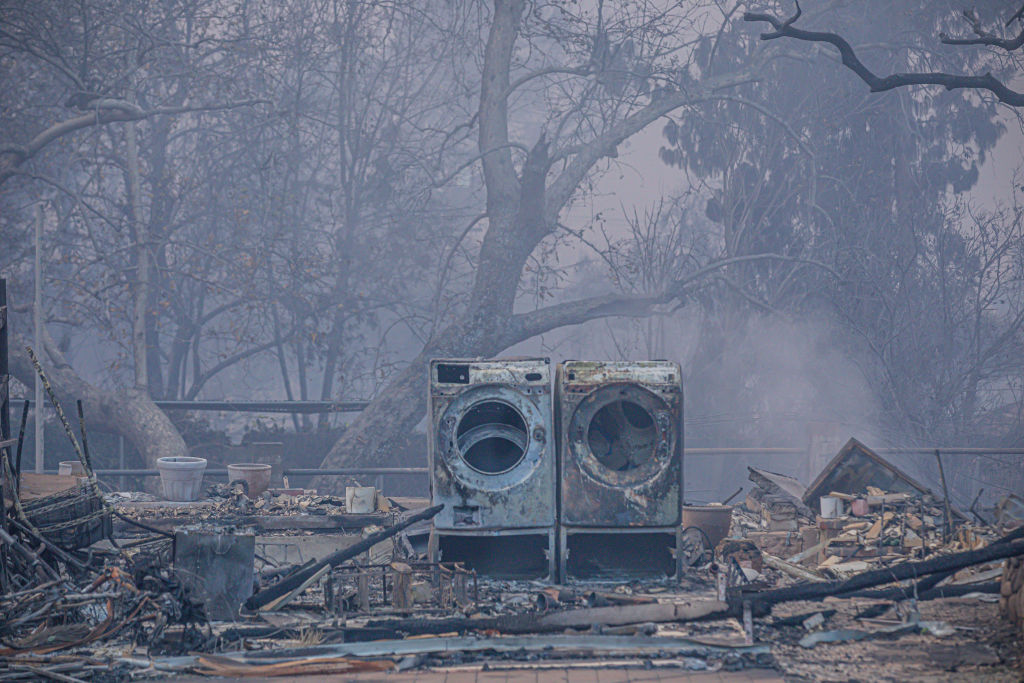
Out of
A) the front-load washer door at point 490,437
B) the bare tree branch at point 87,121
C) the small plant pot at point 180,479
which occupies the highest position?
the bare tree branch at point 87,121

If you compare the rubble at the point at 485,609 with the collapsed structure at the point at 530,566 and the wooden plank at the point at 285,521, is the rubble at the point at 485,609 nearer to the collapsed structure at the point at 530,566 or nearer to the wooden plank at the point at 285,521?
the collapsed structure at the point at 530,566

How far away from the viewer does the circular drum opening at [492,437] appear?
8.20 m

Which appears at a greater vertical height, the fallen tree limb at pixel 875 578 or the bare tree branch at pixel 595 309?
the bare tree branch at pixel 595 309

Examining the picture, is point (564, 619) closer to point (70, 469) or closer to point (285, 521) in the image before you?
point (285, 521)

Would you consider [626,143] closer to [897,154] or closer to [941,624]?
[897,154]

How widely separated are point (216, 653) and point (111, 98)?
11725 mm

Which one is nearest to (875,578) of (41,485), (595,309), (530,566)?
(530,566)

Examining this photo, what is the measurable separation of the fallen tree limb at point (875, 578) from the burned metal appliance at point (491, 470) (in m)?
1.79

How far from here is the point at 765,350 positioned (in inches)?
808

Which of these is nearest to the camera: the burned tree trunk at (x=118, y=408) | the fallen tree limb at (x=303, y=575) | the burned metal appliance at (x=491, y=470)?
the fallen tree limb at (x=303, y=575)

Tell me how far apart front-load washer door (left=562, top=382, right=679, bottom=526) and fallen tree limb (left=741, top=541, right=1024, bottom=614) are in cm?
125

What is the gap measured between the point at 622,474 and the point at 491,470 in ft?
3.64

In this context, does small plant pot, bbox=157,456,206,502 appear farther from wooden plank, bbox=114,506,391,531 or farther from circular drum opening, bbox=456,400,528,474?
circular drum opening, bbox=456,400,528,474

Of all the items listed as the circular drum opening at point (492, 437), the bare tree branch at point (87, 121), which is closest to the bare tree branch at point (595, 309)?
the bare tree branch at point (87, 121)
